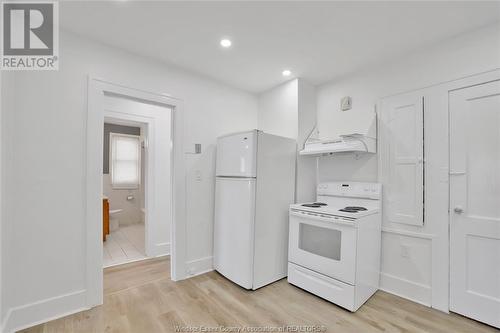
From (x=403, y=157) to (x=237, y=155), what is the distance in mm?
1774

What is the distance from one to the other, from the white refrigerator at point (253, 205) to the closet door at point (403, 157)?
1.06 metres

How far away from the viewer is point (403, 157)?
2.40 metres

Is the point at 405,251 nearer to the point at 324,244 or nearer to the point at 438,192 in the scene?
the point at 438,192

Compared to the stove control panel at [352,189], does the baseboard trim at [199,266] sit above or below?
below

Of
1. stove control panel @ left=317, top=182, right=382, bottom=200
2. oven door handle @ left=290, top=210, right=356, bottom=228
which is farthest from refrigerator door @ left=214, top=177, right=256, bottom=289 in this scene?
stove control panel @ left=317, top=182, right=382, bottom=200

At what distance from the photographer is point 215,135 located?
308cm

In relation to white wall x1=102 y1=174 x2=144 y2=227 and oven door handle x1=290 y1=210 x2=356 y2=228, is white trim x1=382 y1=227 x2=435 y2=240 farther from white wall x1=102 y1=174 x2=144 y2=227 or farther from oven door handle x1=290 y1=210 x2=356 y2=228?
white wall x1=102 y1=174 x2=144 y2=227

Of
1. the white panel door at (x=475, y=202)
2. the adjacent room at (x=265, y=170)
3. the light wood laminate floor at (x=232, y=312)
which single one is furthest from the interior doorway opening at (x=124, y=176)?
the white panel door at (x=475, y=202)

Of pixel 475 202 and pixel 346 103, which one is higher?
pixel 346 103

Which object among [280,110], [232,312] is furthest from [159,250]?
[280,110]

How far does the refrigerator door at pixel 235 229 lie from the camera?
2477 millimetres

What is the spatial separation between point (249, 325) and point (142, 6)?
2.69m

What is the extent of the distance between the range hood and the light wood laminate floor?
5.04 ft

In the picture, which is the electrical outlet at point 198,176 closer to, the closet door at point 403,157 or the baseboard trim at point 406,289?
the closet door at point 403,157
